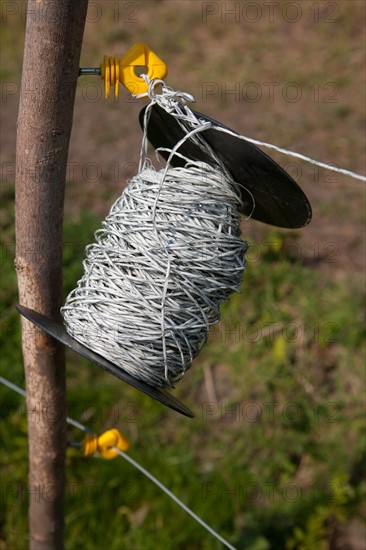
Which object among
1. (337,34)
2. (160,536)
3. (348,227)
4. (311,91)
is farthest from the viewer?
(337,34)

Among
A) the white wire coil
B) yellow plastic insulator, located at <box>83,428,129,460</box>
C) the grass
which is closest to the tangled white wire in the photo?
the white wire coil

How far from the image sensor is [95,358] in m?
1.14

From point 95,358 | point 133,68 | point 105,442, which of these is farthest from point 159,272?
point 105,442

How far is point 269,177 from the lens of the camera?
1.19m

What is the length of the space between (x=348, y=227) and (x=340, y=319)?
616mm

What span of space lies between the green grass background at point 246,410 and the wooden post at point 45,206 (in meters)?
0.67

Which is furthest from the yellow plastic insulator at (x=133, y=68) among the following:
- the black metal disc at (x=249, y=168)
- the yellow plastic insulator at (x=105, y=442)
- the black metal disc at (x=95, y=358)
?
the yellow plastic insulator at (x=105, y=442)

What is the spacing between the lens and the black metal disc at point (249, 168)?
3.76 ft

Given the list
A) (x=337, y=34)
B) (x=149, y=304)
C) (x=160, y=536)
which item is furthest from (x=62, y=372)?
(x=337, y=34)

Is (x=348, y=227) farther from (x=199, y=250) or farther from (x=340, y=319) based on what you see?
(x=199, y=250)

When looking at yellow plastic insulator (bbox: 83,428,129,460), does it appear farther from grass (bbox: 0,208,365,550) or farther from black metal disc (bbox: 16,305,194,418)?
grass (bbox: 0,208,365,550)

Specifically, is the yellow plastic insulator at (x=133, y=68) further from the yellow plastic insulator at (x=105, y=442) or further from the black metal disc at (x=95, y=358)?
the yellow plastic insulator at (x=105, y=442)

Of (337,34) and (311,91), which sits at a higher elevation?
(337,34)

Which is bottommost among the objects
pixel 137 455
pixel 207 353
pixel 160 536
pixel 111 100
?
pixel 160 536
